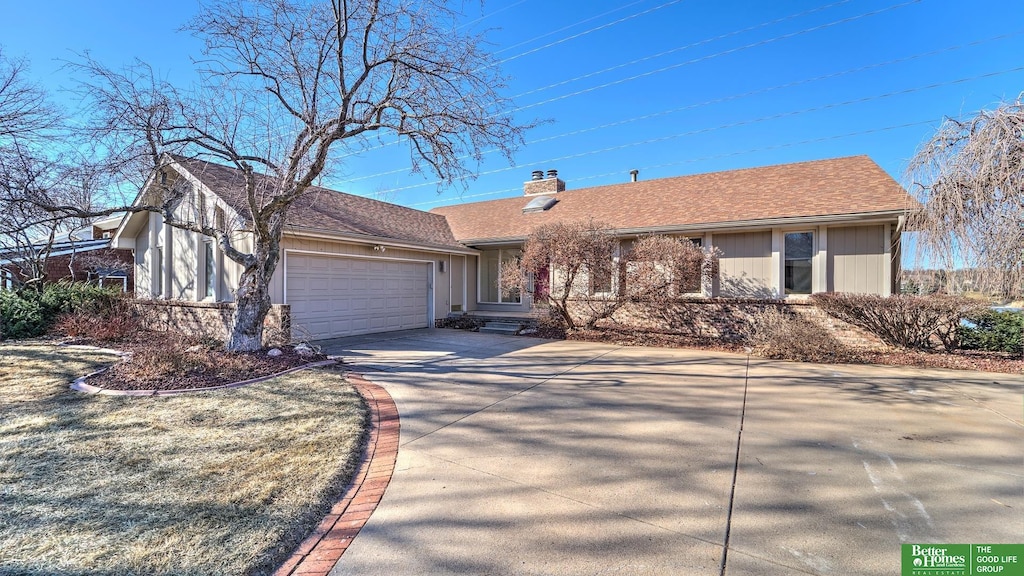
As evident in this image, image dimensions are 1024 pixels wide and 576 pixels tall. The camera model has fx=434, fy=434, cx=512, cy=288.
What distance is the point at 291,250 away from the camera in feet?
33.1

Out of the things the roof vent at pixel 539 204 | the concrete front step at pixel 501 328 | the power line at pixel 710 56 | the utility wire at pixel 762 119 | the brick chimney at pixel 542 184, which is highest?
the power line at pixel 710 56

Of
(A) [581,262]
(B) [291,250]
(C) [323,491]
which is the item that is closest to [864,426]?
(C) [323,491]

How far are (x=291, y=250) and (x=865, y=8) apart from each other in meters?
15.0

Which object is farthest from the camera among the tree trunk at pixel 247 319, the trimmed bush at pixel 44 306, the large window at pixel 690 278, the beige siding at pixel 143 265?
the beige siding at pixel 143 265

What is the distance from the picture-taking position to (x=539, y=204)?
656 inches

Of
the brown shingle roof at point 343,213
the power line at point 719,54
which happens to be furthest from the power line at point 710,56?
the brown shingle roof at point 343,213

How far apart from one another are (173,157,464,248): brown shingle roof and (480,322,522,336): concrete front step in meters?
2.98

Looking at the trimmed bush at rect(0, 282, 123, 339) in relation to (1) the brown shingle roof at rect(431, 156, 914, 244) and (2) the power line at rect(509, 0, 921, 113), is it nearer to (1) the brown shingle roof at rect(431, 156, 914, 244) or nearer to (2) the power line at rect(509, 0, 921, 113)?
(1) the brown shingle roof at rect(431, 156, 914, 244)

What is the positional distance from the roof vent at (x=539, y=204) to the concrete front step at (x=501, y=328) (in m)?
5.12

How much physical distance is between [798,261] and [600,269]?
16.3 ft

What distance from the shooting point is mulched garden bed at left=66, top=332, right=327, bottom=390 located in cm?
589

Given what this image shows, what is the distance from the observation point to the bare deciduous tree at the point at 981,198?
4551mm

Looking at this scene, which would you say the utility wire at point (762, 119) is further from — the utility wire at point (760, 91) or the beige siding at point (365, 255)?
the beige siding at point (365, 255)

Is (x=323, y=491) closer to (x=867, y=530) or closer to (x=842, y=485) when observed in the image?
(x=867, y=530)
